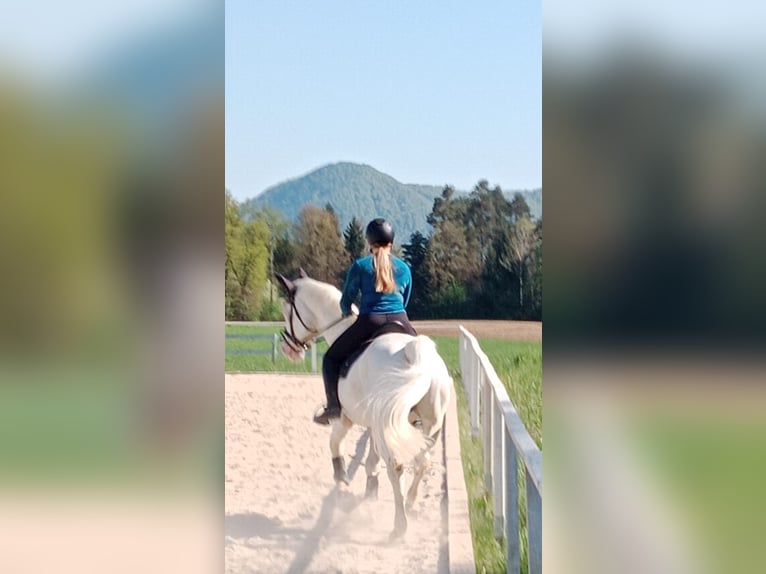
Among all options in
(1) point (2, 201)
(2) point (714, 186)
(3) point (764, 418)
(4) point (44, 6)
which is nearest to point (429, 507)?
(3) point (764, 418)

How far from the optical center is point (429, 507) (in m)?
3.99

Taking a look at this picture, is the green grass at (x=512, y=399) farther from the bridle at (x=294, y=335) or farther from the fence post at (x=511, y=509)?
the bridle at (x=294, y=335)

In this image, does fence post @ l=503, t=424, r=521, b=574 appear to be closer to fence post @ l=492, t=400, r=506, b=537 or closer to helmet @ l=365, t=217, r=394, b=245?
fence post @ l=492, t=400, r=506, b=537

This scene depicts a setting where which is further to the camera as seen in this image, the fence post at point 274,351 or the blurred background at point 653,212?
the fence post at point 274,351

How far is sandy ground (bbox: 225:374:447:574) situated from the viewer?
4031mm

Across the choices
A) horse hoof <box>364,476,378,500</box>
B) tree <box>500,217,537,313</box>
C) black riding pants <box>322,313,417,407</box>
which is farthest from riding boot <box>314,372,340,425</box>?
tree <box>500,217,537,313</box>

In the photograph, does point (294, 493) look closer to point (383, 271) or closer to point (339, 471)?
point (339, 471)

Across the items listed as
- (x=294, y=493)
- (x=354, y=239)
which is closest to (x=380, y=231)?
(x=354, y=239)

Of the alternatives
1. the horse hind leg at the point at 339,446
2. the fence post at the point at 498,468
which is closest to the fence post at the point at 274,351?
the horse hind leg at the point at 339,446

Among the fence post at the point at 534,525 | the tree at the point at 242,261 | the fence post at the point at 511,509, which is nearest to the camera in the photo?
the fence post at the point at 534,525

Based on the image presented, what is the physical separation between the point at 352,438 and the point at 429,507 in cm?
48

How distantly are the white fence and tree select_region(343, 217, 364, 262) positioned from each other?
61 centimetres

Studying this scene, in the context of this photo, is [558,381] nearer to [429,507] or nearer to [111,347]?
[429,507]

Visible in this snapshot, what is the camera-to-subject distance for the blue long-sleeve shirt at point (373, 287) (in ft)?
13.1
